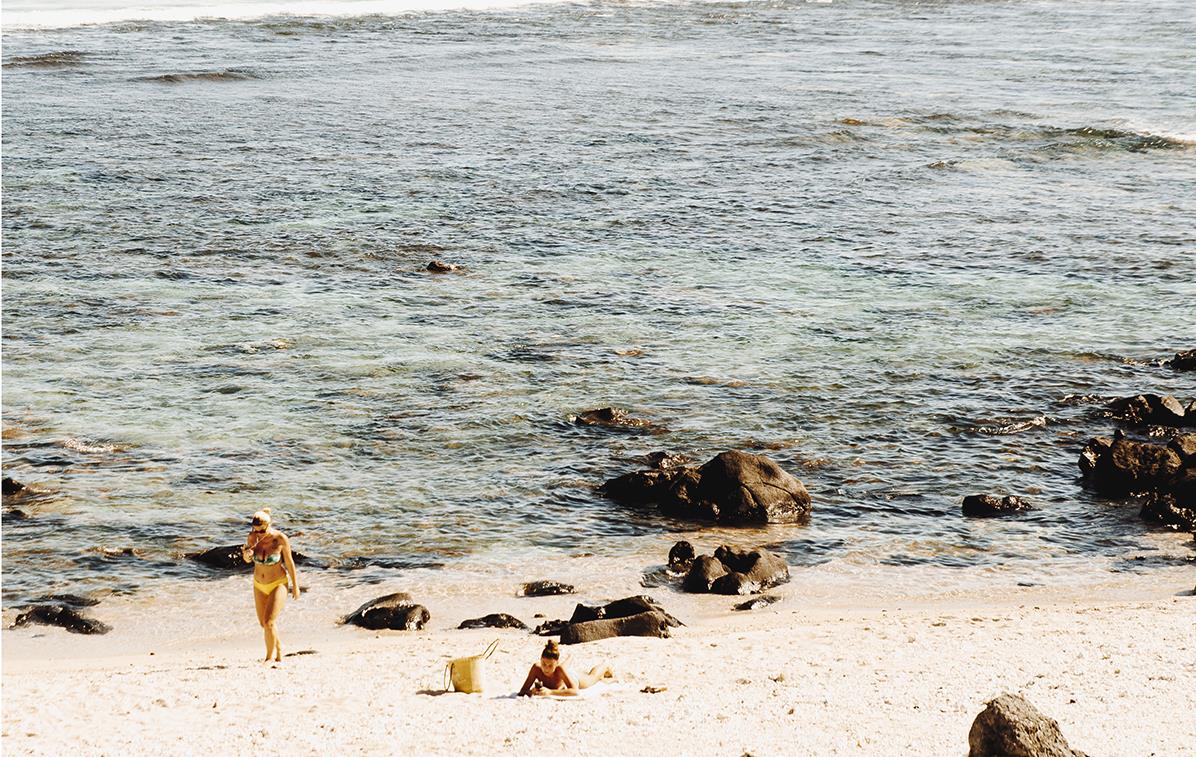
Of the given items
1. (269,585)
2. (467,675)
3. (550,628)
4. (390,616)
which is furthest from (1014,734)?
(390,616)

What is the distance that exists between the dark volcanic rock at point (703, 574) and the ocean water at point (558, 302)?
94 cm

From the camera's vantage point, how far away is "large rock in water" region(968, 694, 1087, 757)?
11.6 meters

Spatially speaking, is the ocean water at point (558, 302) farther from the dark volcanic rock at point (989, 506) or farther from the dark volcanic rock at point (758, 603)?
the dark volcanic rock at point (758, 603)

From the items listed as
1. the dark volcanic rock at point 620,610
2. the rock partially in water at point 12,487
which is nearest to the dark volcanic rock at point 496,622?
the dark volcanic rock at point 620,610

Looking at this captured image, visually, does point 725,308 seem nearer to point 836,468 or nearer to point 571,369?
point 571,369

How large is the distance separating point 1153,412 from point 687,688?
12929mm

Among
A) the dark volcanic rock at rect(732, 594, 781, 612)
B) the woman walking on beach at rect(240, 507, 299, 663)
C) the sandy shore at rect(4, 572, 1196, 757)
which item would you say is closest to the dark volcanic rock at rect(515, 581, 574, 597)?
the sandy shore at rect(4, 572, 1196, 757)

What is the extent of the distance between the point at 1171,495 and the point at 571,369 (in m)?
10.6

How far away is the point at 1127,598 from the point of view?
18281 mm

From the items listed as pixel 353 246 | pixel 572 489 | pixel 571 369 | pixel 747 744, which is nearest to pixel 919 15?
pixel 353 246

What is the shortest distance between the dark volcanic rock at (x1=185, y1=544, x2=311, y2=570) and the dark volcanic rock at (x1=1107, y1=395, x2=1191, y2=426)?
538 inches

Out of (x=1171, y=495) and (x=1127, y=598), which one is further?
(x=1171, y=495)

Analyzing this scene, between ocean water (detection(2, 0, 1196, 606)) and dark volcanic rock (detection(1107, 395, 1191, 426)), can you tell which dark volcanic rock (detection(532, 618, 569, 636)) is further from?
dark volcanic rock (detection(1107, 395, 1191, 426))

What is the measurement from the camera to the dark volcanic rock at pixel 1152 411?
23.8 m
